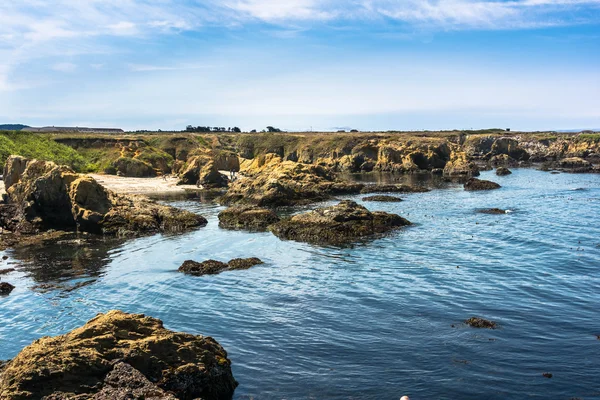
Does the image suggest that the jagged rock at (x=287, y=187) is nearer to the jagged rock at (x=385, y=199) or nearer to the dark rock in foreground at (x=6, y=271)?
the jagged rock at (x=385, y=199)

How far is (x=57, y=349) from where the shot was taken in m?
12.1

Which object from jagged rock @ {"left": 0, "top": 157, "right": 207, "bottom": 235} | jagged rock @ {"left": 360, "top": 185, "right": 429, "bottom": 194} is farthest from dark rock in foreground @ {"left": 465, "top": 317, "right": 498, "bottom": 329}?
jagged rock @ {"left": 360, "top": 185, "right": 429, "bottom": 194}

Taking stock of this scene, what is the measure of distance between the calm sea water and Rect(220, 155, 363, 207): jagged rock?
1616 centimetres

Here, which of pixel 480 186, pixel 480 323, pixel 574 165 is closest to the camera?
pixel 480 323

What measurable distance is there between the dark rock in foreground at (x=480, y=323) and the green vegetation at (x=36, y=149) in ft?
237

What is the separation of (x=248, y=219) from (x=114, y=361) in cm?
3156

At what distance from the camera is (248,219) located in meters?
43.8

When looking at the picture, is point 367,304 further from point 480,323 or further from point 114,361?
point 114,361

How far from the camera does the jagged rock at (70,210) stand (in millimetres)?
40469

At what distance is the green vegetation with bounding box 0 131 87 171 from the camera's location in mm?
76825

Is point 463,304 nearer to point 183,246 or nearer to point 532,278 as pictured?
point 532,278

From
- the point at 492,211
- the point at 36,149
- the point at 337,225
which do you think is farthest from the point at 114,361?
the point at 36,149

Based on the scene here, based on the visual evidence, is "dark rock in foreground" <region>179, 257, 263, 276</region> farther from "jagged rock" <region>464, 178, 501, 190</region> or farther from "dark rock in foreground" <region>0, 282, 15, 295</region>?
"jagged rock" <region>464, 178, 501, 190</region>

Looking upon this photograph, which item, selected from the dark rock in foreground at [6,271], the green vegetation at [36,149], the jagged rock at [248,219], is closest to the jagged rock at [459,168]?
the jagged rock at [248,219]
